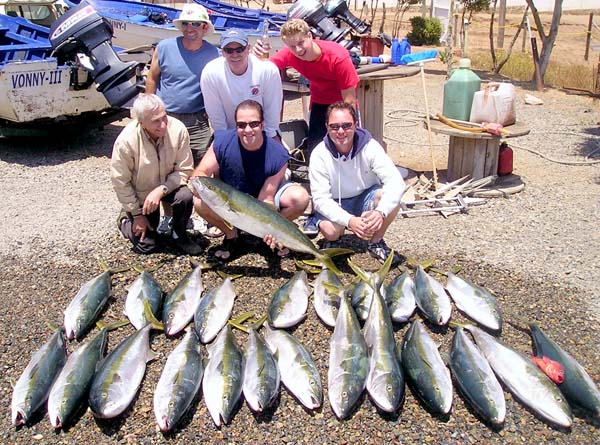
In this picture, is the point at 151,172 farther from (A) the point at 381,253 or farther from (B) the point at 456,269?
(B) the point at 456,269

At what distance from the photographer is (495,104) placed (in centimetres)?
623

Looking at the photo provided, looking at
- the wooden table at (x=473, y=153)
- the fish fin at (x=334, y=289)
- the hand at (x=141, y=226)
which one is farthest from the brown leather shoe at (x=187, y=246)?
the wooden table at (x=473, y=153)

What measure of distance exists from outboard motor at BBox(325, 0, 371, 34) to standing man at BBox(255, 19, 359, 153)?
256 centimetres

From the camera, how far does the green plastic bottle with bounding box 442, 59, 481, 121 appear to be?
649 centimetres

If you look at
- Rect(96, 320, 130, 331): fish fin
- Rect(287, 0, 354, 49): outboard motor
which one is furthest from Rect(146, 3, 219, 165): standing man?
Rect(96, 320, 130, 331): fish fin

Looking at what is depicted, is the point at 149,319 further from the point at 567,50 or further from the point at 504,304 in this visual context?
the point at 567,50

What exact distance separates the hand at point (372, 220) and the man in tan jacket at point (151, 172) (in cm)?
158

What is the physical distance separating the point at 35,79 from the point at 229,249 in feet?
14.9

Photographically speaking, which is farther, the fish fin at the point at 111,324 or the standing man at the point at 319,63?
the standing man at the point at 319,63

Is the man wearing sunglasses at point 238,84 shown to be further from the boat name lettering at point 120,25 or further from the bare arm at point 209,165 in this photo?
the boat name lettering at point 120,25

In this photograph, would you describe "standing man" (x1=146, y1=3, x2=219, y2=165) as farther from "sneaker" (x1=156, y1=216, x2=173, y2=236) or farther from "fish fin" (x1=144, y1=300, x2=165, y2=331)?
"fish fin" (x1=144, y1=300, x2=165, y2=331)

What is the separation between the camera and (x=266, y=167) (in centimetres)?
459

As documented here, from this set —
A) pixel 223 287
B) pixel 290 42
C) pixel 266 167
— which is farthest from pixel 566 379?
pixel 290 42

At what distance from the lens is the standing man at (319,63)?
4922 mm
